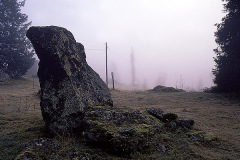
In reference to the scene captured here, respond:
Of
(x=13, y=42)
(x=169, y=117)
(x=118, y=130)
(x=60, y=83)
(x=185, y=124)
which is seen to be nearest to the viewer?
(x=118, y=130)

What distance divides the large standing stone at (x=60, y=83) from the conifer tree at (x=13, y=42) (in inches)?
1008

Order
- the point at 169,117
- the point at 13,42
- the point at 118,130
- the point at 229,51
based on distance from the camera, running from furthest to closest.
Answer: the point at 13,42, the point at 229,51, the point at 169,117, the point at 118,130

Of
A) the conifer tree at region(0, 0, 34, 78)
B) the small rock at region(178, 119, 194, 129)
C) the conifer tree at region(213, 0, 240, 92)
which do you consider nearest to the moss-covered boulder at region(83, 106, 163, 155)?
the small rock at region(178, 119, 194, 129)

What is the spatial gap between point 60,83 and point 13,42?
27.9 metres

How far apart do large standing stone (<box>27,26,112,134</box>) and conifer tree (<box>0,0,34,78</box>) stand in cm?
2560

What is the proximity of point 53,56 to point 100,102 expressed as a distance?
2.45m

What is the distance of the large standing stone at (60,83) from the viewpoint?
5188 millimetres

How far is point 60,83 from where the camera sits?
18.7 ft

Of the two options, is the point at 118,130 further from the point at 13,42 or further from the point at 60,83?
the point at 13,42

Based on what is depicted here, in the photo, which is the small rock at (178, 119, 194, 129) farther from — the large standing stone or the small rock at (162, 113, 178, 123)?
the large standing stone

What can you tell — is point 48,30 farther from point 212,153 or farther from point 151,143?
point 212,153

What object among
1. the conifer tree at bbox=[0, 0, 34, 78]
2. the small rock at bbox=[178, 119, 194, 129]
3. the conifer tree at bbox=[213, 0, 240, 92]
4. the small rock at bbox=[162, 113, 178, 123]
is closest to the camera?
the small rock at bbox=[178, 119, 194, 129]

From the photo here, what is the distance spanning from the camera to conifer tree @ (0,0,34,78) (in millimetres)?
27250

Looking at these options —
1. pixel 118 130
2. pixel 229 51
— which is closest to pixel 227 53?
pixel 229 51
